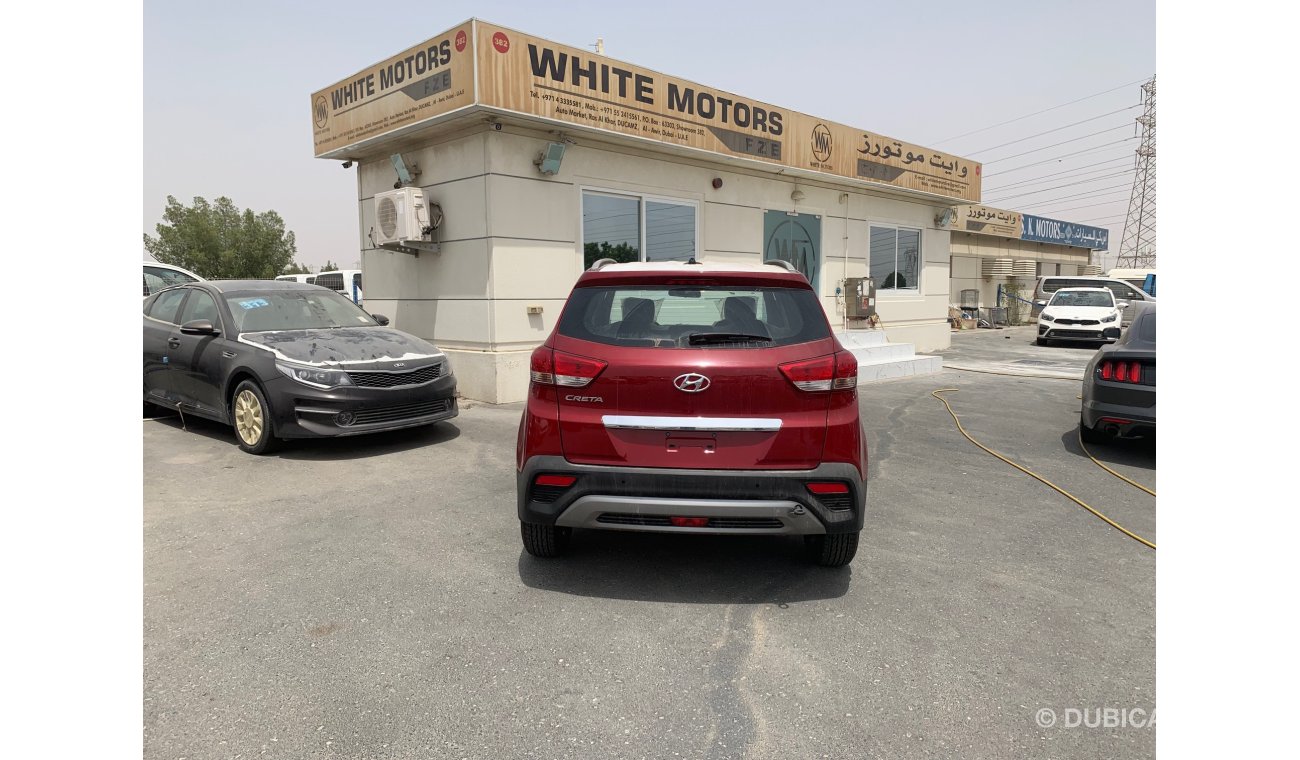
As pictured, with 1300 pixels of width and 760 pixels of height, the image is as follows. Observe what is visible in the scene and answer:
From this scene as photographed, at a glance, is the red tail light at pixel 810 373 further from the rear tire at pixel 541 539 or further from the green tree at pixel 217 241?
the green tree at pixel 217 241

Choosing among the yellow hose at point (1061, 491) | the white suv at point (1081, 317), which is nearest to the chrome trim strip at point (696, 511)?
the yellow hose at point (1061, 491)

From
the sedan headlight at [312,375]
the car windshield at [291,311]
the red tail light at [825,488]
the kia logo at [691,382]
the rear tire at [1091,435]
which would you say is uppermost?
the car windshield at [291,311]

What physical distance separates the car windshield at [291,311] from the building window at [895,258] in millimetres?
11330

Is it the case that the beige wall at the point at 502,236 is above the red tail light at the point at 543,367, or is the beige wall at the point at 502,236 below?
above

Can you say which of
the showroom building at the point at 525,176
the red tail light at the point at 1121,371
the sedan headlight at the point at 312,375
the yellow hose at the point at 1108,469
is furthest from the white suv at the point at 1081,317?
the sedan headlight at the point at 312,375

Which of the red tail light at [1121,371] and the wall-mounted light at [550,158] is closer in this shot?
the red tail light at [1121,371]

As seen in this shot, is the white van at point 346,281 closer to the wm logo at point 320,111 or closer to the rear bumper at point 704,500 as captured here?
the wm logo at point 320,111

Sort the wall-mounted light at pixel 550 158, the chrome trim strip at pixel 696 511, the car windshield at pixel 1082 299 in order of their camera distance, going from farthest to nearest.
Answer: the car windshield at pixel 1082 299, the wall-mounted light at pixel 550 158, the chrome trim strip at pixel 696 511

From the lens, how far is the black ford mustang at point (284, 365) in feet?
20.7

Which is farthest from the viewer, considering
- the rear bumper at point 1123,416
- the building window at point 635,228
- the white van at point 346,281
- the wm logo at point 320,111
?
the white van at point 346,281

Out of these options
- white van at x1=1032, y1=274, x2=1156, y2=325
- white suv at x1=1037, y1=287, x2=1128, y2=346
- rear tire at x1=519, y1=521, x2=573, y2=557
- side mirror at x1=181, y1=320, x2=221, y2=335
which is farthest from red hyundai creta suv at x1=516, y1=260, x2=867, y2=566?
white van at x1=1032, y1=274, x2=1156, y2=325

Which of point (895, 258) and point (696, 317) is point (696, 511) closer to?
point (696, 317)

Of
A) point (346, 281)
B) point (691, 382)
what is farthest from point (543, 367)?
point (346, 281)

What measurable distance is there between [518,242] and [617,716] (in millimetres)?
7648
